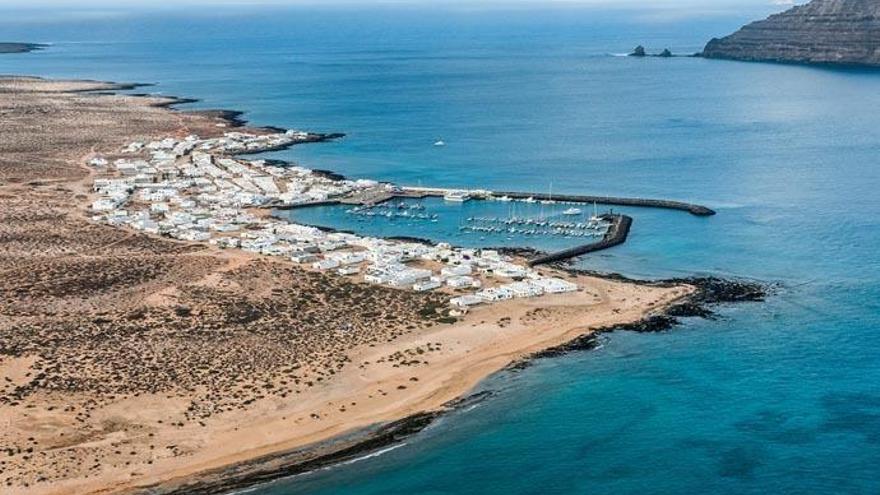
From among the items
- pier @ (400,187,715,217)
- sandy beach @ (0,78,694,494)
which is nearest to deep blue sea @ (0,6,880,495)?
pier @ (400,187,715,217)

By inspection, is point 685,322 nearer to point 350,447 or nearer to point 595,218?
point 350,447

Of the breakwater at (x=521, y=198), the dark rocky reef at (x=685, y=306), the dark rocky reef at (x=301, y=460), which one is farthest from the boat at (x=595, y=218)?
the dark rocky reef at (x=301, y=460)

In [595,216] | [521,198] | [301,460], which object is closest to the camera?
[301,460]

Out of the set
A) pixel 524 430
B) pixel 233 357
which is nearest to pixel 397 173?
pixel 233 357

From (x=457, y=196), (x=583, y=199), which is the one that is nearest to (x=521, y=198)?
(x=583, y=199)

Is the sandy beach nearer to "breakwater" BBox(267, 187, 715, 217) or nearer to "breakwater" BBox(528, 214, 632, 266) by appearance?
"breakwater" BBox(528, 214, 632, 266)

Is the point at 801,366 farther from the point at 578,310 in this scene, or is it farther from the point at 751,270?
the point at 751,270

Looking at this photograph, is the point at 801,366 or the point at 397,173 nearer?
the point at 801,366
